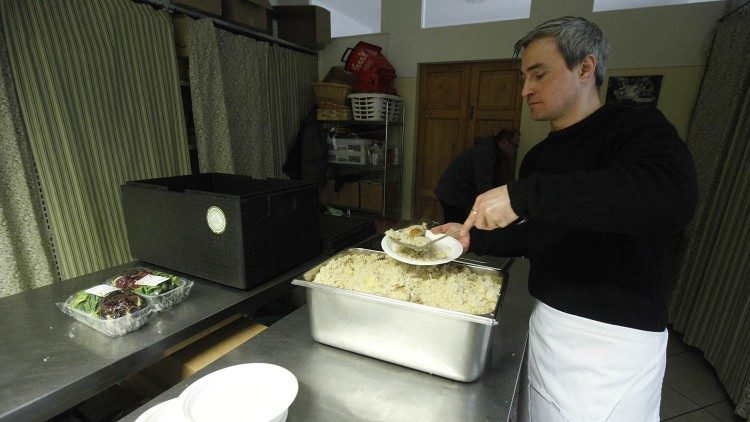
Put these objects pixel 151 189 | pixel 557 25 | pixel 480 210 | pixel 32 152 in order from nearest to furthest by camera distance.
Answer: pixel 480 210 < pixel 557 25 < pixel 151 189 < pixel 32 152

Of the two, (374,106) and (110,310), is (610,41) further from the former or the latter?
(110,310)

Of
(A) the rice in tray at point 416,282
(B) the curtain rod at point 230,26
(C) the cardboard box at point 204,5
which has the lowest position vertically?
(A) the rice in tray at point 416,282

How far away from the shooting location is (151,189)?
3.61 ft

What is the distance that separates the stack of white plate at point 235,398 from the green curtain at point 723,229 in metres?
2.23

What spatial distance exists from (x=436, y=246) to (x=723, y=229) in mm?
2043

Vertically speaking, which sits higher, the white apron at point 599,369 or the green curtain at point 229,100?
the green curtain at point 229,100

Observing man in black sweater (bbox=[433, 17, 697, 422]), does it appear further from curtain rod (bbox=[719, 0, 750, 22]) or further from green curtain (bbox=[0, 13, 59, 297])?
green curtain (bbox=[0, 13, 59, 297])

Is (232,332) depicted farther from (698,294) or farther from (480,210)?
(698,294)

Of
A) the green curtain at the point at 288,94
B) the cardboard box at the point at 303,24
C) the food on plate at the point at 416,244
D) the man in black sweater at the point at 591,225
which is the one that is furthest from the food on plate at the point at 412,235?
the cardboard box at the point at 303,24

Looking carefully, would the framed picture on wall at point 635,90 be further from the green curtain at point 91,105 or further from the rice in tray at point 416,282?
the green curtain at point 91,105

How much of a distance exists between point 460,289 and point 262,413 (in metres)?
0.47

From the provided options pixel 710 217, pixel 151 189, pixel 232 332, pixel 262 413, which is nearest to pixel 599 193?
pixel 262 413

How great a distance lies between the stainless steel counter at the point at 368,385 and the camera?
0.68 m

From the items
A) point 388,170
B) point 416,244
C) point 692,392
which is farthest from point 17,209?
point 692,392
